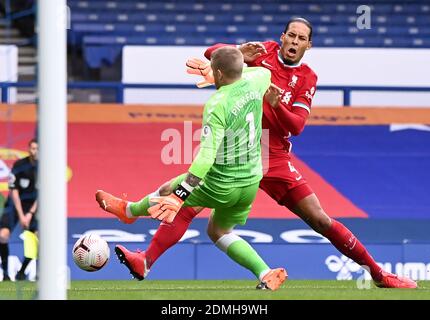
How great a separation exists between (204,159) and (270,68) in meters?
1.64

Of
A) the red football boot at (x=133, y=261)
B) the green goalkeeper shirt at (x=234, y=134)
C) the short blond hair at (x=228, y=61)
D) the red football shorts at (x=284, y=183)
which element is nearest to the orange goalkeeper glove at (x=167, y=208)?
the green goalkeeper shirt at (x=234, y=134)

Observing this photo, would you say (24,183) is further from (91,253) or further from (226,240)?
(226,240)

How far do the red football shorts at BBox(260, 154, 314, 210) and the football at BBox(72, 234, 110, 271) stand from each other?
1.37 m

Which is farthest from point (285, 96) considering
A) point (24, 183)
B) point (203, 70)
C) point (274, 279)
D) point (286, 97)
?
point (24, 183)

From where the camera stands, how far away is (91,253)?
839 centimetres

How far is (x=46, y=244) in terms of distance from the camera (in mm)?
5941

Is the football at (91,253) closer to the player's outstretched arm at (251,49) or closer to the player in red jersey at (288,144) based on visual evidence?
the player in red jersey at (288,144)

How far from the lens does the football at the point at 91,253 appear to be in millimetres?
8406

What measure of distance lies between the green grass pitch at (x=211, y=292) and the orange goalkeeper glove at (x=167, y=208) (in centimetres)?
52

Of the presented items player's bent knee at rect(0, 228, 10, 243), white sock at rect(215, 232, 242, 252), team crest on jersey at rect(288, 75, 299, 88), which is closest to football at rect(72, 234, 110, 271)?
white sock at rect(215, 232, 242, 252)

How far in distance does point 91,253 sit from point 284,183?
1.56 m
